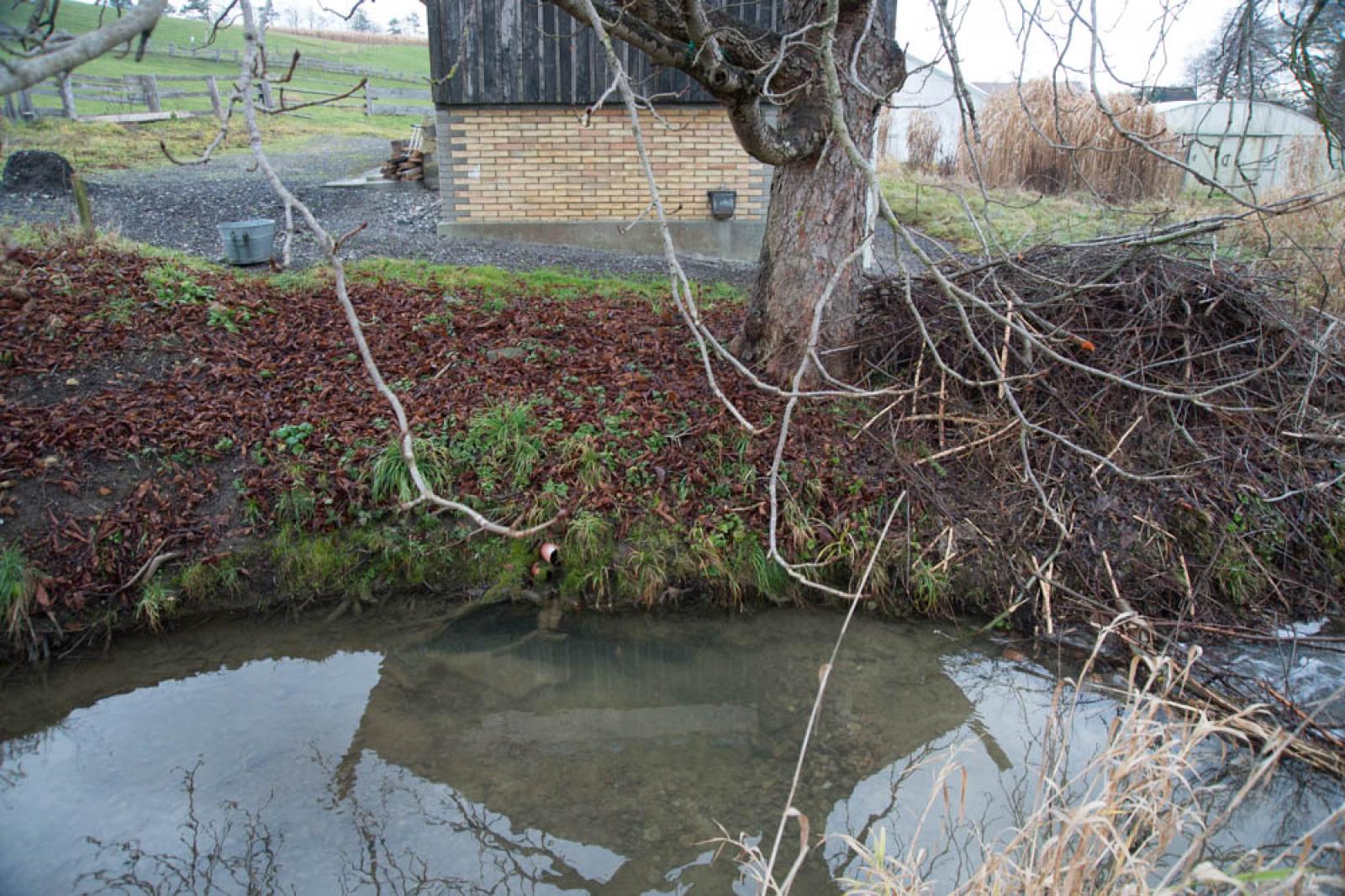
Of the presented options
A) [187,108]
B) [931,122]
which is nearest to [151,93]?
[187,108]

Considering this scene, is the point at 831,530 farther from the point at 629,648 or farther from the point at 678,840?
the point at 678,840

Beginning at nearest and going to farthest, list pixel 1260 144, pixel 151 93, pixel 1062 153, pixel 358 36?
pixel 1062 153 < pixel 1260 144 < pixel 151 93 < pixel 358 36

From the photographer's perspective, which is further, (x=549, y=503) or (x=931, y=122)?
(x=931, y=122)

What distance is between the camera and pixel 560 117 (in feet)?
36.2

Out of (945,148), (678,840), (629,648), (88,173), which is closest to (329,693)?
(629,648)

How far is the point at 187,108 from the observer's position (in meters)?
25.2

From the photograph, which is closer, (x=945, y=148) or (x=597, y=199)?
(x=597, y=199)

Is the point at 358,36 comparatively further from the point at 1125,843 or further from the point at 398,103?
the point at 1125,843

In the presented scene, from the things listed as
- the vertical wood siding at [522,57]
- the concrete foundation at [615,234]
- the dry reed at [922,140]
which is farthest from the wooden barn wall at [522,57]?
the dry reed at [922,140]

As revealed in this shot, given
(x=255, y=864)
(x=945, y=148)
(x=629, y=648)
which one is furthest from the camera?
(x=945, y=148)

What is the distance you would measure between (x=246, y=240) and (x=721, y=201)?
543 cm

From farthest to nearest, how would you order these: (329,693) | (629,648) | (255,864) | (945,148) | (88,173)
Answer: (945,148) → (88,173) → (629,648) → (329,693) → (255,864)

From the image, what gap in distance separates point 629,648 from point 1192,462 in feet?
12.7

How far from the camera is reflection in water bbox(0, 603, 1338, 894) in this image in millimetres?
3719
